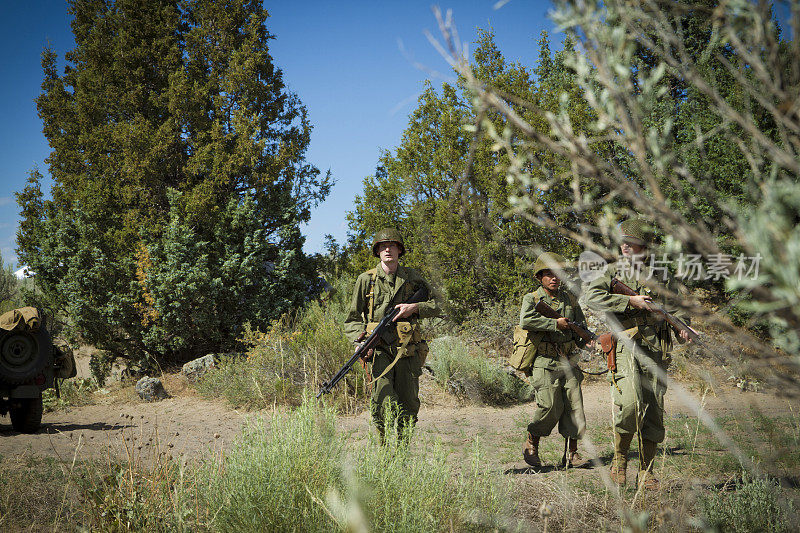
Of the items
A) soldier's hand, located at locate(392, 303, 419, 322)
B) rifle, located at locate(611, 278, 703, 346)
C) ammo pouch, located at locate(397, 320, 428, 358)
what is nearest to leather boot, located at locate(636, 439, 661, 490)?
rifle, located at locate(611, 278, 703, 346)

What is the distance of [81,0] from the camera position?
1229 cm

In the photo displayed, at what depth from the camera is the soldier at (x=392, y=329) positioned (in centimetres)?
438

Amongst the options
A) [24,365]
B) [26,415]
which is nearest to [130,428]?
[24,365]

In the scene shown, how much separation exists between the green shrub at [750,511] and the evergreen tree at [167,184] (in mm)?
9270

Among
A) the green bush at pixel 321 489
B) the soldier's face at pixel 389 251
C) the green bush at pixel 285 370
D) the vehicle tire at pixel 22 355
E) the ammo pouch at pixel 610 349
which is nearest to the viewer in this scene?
the green bush at pixel 321 489

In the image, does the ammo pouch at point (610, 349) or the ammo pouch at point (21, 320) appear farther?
the ammo pouch at point (21, 320)

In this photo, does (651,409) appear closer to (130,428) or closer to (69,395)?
(130,428)

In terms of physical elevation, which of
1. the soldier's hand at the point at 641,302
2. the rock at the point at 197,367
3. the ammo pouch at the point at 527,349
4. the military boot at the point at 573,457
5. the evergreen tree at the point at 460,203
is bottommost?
the military boot at the point at 573,457

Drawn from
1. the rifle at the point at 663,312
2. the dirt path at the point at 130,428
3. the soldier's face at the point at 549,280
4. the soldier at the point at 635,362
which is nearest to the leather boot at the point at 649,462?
the soldier at the point at 635,362

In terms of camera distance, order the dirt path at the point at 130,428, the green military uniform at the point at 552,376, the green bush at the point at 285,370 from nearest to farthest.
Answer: the green military uniform at the point at 552,376 < the dirt path at the point at 130,428 < the green bush at the point at 285,370

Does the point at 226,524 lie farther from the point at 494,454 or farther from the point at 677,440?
the point at 677,440

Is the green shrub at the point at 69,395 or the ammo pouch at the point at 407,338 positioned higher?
the ammo pouch at the point at 407,338

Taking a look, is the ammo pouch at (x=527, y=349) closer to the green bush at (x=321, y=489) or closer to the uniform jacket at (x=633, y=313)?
the uniform jacket at (x=633, y=313)

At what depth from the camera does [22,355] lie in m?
6.05
